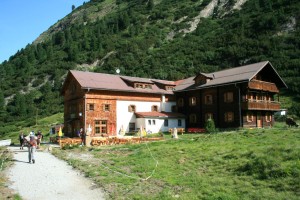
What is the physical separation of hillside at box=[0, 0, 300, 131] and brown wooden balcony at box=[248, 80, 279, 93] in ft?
42.4

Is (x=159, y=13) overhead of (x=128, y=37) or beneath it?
overhead

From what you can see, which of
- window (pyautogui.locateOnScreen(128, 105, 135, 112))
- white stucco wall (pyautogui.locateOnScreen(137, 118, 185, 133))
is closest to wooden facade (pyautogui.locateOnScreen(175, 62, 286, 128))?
white stucco wall (pyautogui.locateOnScreen(137, 118, 185, 133))

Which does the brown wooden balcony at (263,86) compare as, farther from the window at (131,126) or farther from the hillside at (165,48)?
the window at (131,126)

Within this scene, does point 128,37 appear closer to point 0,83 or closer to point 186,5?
point 186,5

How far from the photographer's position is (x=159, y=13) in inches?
5630

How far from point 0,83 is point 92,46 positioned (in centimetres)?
3790

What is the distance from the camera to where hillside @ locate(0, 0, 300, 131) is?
86688 mm

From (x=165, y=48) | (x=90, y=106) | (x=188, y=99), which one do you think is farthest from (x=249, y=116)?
(x=165, y=48)

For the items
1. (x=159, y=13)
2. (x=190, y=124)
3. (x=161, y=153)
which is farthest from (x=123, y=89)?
(x=159, y=13)

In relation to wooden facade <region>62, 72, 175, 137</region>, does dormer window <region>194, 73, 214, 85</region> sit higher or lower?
higher

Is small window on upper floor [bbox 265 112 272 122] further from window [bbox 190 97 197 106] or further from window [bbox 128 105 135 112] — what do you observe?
window [bbox 128 105 135 112]

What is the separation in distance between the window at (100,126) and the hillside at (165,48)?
32989 millimetres

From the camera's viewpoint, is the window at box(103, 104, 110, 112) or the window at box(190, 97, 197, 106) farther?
the window at box(190, 97, 197, 106)

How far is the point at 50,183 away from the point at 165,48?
10035cm
